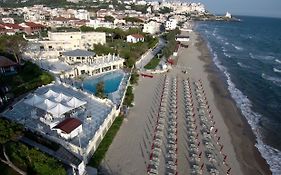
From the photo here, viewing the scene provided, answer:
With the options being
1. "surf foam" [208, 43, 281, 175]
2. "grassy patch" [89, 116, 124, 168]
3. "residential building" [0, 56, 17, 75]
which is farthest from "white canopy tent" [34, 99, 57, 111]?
"surf foam" [208, 43, 281, 175]

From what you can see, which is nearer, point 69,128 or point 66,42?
point 69,128

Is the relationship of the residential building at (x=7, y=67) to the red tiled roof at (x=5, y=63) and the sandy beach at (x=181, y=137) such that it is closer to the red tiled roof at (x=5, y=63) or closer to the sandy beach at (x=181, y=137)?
the red tiled roof at (x=5, y=63)

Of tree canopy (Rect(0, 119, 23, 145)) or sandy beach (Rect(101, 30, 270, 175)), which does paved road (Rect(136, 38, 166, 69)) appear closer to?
sandy beach (Rect(101, 30, 270, 175))

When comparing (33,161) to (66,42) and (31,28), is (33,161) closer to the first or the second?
(66,42)

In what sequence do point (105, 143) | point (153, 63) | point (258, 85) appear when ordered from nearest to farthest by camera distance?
point (105, 143) → point (258, 85) → point (153, 63)

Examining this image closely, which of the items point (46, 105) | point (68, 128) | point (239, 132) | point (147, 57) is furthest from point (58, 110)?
point (147, 57)

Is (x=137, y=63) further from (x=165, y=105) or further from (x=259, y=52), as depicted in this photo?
(x=259, y=52)

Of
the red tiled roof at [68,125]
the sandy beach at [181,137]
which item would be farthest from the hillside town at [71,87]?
the sandy beach at [181,137]
